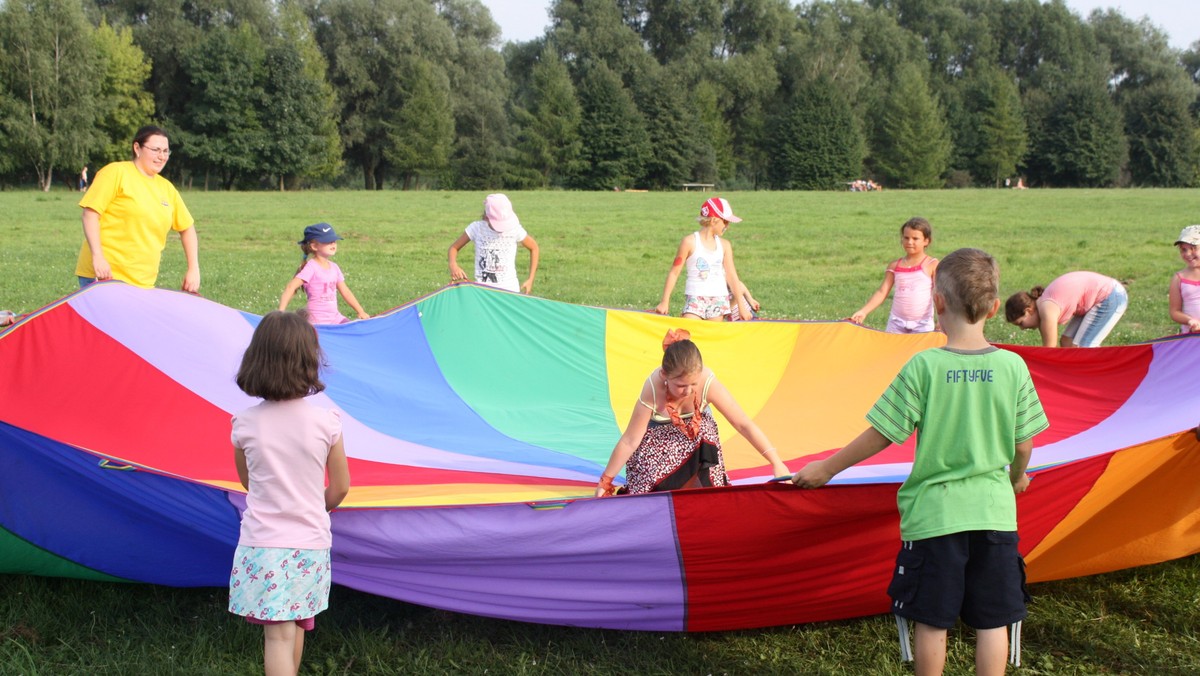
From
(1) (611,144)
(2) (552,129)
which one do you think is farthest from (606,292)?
(1) (611,144)

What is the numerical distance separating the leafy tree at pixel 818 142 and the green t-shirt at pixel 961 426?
42548 mm

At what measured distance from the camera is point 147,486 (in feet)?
9.96

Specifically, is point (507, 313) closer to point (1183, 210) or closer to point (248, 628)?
point (248, 628)

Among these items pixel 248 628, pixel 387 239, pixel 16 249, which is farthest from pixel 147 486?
pixel 387 239

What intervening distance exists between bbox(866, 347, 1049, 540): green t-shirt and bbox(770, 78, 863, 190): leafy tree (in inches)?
1675

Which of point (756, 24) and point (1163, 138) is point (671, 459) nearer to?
point (756, 24)

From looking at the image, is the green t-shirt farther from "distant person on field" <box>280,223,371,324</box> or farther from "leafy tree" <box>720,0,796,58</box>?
"leafy tree" <box>720,0,796,58</box>

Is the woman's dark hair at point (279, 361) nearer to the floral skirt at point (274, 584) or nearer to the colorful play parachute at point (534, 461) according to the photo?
the floral skirt at point (274, 584)

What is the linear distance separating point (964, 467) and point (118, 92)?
121 ft

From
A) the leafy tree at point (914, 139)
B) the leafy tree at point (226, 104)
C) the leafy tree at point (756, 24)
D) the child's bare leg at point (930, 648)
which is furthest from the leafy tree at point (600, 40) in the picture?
the child's bare leg at point (930, 648)

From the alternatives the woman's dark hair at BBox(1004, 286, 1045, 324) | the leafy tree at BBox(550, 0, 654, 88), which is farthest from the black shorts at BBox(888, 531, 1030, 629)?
the leafy tree at BBox(550, 0, 654, 88)

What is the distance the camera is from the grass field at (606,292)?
9.90ft

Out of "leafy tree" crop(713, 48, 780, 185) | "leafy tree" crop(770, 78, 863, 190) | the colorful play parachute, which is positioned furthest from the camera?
"leafy tree" crop(713, 48, 780, 185)

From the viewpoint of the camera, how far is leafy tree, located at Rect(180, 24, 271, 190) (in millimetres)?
36594
